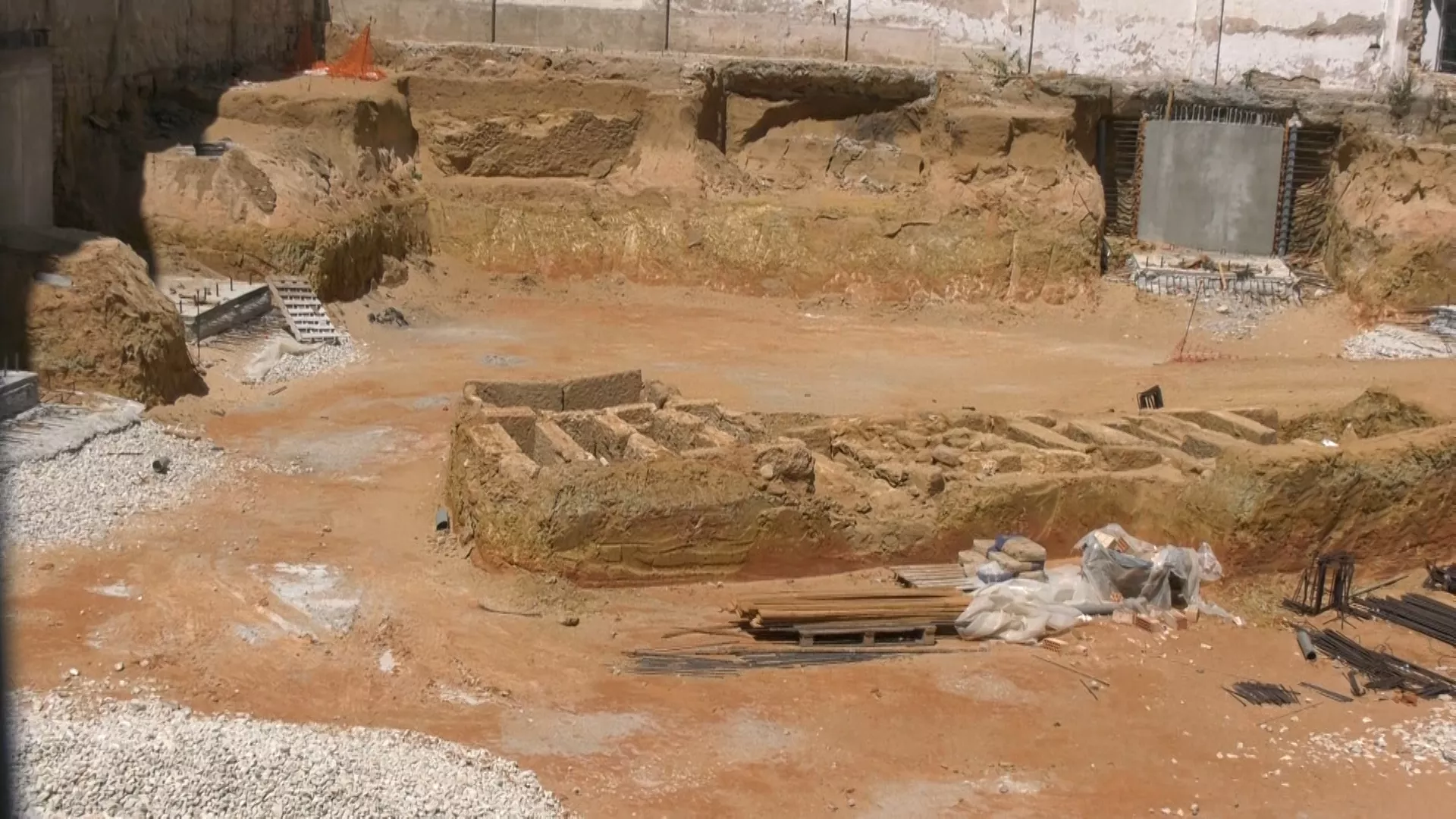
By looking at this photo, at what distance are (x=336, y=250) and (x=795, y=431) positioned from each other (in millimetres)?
7574

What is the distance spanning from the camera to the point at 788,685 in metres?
9.18

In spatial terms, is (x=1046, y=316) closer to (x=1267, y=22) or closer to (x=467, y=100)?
(x=1267, y=22)

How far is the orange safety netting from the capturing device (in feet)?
72.1

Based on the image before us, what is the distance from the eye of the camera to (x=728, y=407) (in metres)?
14.6

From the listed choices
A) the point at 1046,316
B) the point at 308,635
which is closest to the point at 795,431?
the point at 308,635

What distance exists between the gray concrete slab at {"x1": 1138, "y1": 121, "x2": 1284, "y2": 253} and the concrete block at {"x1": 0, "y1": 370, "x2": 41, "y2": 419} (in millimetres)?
16199

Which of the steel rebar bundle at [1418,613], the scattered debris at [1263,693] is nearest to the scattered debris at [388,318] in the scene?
the steel rebar bundle at [1418,613]

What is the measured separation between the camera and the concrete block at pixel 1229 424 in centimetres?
1323

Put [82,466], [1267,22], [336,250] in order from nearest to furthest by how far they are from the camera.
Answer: [82,466]
[336,250]
[1267,22]

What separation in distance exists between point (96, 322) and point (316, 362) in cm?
315

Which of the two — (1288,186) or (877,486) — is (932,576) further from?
(1288,186)

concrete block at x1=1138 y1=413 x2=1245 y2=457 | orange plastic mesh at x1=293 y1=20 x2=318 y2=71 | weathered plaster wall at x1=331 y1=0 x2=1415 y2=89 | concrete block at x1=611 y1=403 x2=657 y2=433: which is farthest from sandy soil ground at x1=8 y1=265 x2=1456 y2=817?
weathered plaster wall at x1=331 y1=0 x2=1415 y2=89

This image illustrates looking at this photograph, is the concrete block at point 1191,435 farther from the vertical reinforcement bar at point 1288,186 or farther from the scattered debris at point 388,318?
the vertical reinforcement bar at point 1288,186

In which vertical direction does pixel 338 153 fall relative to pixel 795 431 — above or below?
above
